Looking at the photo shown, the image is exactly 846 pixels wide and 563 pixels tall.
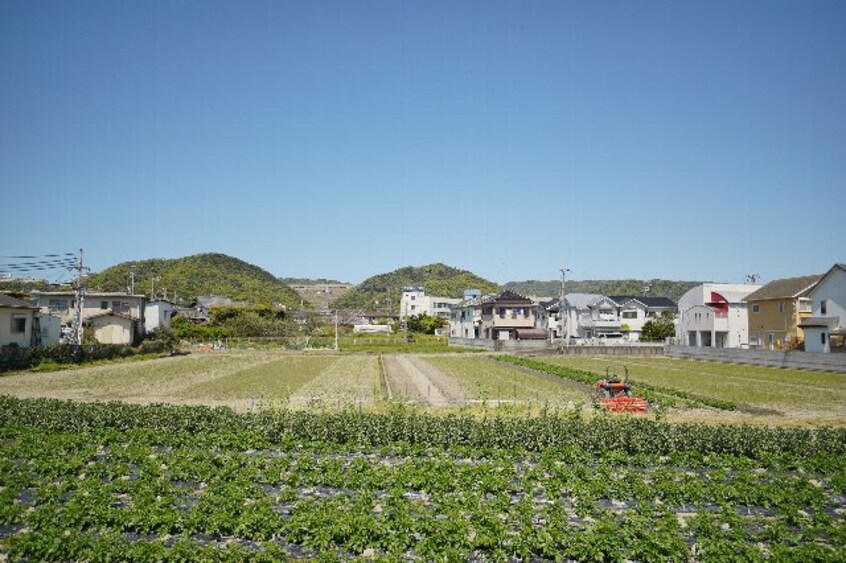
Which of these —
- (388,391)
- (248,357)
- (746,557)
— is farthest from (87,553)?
(248,357)

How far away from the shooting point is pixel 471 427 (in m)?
16.8

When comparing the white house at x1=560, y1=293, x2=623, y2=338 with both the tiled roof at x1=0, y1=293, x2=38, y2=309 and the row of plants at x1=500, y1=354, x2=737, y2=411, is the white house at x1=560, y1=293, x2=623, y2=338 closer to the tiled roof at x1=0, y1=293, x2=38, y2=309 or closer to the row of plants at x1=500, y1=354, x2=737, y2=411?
the row of plants at x1=500, y1=354, x2=737, y2=411

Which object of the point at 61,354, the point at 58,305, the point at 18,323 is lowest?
the point at 61,354

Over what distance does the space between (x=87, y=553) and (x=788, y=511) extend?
11.5 meters

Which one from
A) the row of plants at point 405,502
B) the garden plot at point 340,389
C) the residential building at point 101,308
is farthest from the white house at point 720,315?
the residential building at point 101,308

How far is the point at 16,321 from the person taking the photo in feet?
135

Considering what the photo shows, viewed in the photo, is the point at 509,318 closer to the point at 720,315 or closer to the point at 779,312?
the point at 720,315

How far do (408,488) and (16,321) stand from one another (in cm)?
3948

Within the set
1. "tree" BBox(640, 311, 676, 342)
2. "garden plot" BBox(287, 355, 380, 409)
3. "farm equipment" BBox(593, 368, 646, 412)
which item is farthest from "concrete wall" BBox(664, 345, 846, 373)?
"garden plot" BBox(287, 355, 380, 409)

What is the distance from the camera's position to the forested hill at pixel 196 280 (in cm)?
9488

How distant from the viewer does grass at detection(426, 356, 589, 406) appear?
26.2m

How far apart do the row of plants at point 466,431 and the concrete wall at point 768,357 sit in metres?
25.1

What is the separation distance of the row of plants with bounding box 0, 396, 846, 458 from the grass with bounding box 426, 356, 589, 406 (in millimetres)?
3187

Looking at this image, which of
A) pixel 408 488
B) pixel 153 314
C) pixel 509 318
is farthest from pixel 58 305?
pixel 408 488
